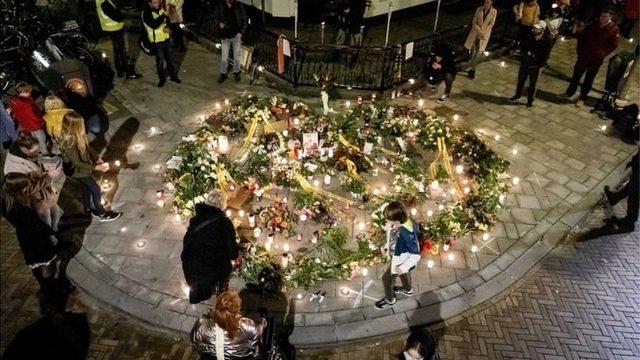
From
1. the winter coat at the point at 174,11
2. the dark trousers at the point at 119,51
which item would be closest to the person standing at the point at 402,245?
the dark trousers at the point at 119,51

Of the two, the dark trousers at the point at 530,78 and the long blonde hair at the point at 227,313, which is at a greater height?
the long blonde hair at the point at 227,313

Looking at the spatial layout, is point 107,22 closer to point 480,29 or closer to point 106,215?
point 106,215

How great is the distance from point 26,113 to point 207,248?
5.01 meters

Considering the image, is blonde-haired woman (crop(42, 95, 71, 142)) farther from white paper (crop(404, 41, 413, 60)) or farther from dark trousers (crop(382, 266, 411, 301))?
white paper (crop(404, 41, 413, 60))

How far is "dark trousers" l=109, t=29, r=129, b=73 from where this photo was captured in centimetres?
1143

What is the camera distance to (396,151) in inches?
373

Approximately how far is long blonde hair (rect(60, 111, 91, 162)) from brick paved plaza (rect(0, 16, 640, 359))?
1.59 meters

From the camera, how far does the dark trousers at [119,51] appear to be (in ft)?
37.5

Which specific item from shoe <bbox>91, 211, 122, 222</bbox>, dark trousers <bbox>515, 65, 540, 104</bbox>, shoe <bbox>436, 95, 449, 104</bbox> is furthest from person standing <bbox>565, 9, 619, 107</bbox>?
shoe <bbox>91, 211, 122, 222</bbox>

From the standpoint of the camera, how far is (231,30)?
1121 centimetres

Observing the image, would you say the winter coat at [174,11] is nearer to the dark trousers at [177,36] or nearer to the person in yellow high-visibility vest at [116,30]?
the dark trousers at [177,36]

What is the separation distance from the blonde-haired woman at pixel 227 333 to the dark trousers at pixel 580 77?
35.4 ft

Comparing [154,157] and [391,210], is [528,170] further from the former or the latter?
[154,157]

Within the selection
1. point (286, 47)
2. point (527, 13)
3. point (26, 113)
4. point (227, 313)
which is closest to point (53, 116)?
point (26, 113)
